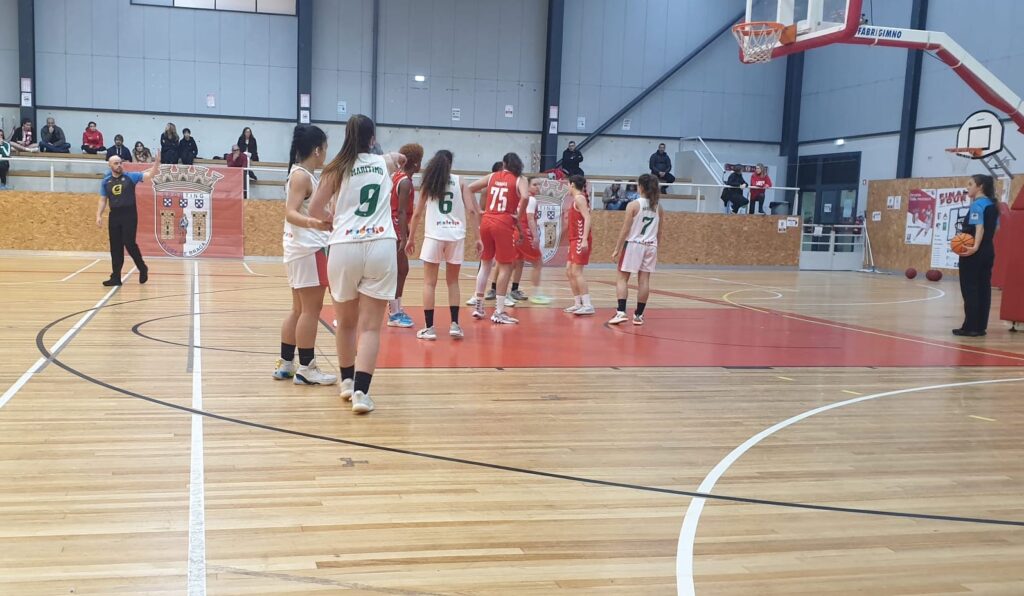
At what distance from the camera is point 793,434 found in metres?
5.04

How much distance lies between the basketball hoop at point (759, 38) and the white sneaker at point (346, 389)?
39.1 ft

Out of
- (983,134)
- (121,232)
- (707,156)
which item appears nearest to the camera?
(121,232)

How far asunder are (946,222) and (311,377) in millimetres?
19968

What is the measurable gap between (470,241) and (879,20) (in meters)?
13.8

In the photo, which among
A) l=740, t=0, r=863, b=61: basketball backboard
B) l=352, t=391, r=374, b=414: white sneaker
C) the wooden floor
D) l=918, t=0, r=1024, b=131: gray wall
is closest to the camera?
the wooden floor

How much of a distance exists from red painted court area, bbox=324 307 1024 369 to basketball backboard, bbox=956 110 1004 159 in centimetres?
984

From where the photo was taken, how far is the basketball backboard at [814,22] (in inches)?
538

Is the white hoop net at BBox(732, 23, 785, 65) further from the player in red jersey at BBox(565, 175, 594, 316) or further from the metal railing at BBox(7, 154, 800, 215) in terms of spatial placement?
the player in red jersey at BBox(565, 175, 594, 316)

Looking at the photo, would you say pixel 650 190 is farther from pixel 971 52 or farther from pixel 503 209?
pixel 971 52

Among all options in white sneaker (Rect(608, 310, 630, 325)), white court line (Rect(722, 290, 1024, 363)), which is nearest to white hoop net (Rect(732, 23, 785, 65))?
white court line (Rect(722, 290, 1024, 363))

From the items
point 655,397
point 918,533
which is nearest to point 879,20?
point 655,397

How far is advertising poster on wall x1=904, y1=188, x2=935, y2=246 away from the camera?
21.9m

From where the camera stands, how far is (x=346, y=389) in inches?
209

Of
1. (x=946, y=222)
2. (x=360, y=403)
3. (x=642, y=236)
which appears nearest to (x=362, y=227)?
(x=360, y=403)
